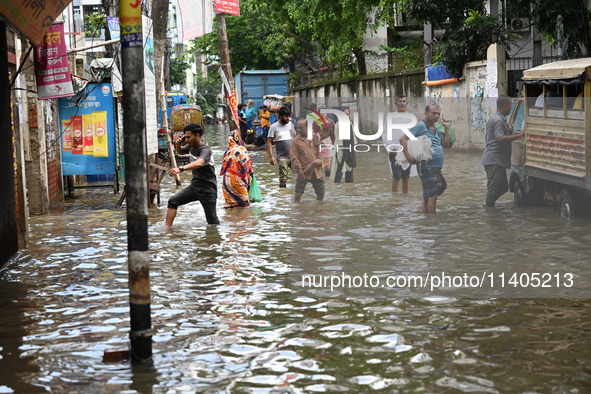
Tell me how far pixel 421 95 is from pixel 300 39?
13.0 meters

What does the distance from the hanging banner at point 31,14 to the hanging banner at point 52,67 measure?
150 cm

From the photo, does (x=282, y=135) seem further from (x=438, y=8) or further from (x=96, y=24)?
(x=96, y=24)

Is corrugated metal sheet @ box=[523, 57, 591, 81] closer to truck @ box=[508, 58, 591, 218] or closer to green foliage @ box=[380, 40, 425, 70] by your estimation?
truck @ box=[508, 58, 591, 218]

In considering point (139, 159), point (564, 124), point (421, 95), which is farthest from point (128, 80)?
point (421, 95)

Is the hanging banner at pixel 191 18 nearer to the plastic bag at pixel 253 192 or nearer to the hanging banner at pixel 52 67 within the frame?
the plastic bag at pixel 253 192

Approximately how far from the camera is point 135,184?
16.5ft

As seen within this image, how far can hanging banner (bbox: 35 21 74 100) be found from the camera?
11.0 m

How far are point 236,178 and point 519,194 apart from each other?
4512mm

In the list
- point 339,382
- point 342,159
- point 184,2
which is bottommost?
point 339,382

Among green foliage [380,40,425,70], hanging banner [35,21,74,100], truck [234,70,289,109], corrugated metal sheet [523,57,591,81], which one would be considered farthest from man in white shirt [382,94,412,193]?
truck [234,70,289,109]

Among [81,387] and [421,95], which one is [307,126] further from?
[421,95]

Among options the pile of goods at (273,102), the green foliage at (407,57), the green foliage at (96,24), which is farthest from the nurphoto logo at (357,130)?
the green foliage at (407,57)

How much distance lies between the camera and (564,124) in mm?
10594

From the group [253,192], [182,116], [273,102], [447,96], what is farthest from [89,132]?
[182,116]
